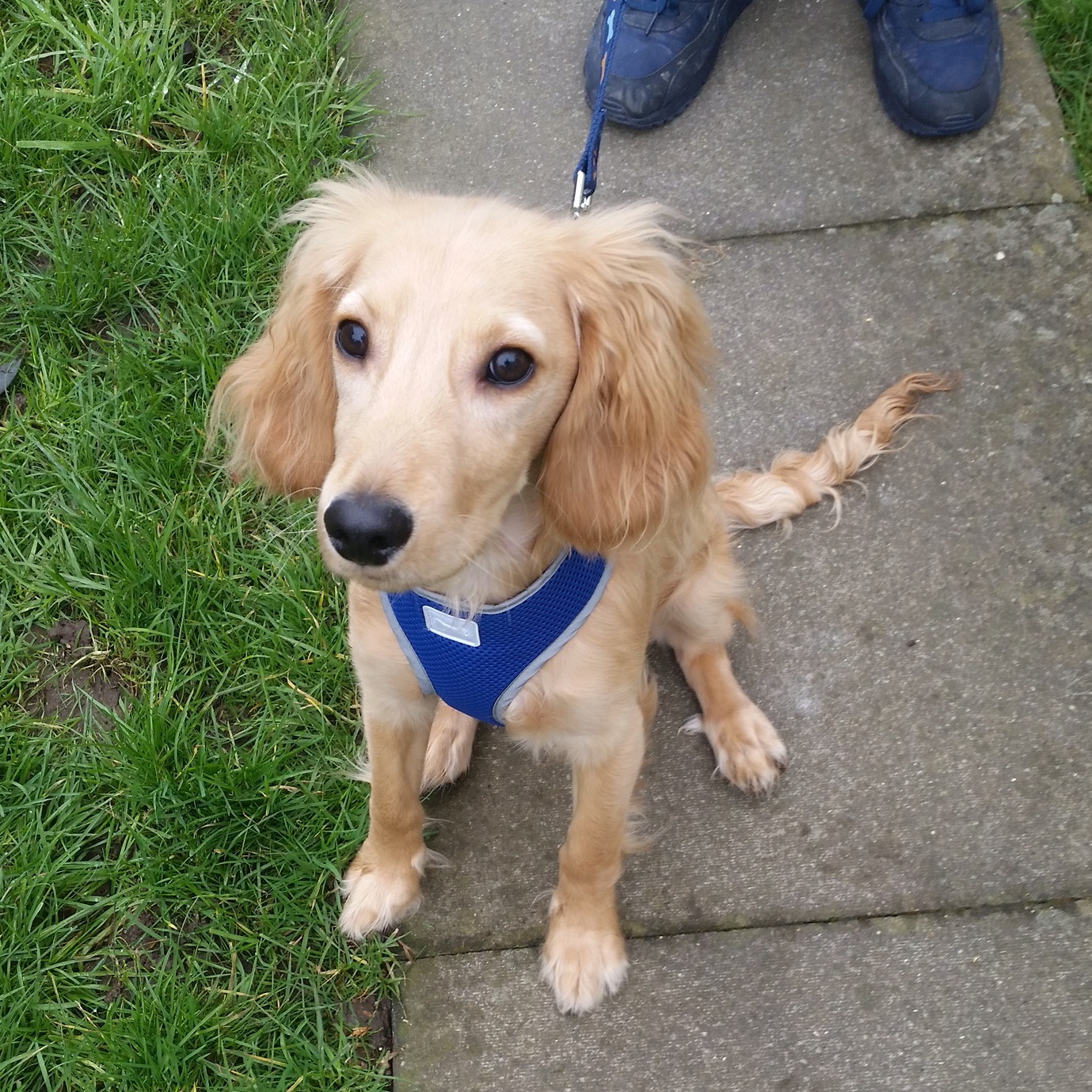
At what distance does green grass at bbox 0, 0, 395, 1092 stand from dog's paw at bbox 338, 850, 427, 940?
53 millimetres

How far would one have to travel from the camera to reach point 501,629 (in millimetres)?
2061

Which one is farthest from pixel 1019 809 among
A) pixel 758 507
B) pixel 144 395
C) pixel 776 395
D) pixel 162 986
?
pixel 144 395

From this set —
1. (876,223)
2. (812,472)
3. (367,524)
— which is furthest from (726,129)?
(367,524)

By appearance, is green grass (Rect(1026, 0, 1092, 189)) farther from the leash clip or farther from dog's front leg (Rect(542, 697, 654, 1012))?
dog's front leg (Rect(542, 697, 654, 1012))

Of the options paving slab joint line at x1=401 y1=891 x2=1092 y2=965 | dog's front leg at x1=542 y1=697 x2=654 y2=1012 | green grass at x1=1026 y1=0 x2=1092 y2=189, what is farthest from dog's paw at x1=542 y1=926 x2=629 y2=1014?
green grass at x1=1026 y1=0 x2=1092 y2=189

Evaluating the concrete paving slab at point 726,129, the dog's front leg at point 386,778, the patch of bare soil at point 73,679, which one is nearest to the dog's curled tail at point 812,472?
the concrete paving slab at point 726,129

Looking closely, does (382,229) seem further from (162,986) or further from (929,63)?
(929,63)

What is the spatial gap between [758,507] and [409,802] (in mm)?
1336

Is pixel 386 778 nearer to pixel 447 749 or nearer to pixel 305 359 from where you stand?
pixel 447 749

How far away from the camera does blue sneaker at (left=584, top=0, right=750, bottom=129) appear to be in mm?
3695

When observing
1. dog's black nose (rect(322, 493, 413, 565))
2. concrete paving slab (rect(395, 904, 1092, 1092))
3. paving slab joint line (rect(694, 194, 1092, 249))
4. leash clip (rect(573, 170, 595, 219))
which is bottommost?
concrete paving slab (rect(395, 904, 1092, 1092))

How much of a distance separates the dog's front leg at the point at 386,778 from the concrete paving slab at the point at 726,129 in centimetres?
206

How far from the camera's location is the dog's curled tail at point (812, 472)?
3066 mm

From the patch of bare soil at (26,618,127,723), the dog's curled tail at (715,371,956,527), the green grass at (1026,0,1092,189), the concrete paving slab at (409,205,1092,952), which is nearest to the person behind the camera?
the concrete paving slab at (409,205,1092,952)
